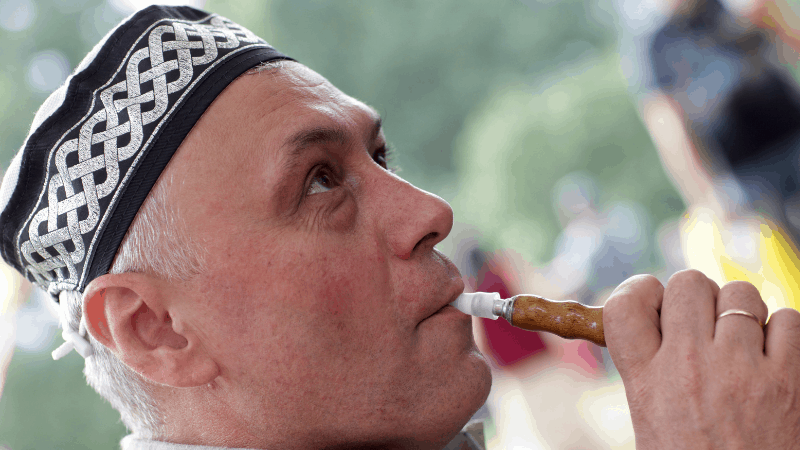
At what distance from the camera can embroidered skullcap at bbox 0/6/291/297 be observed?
1194 millimetres

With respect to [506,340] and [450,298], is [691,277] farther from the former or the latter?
[506,340]

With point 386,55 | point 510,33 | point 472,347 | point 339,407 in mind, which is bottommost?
point 339,407

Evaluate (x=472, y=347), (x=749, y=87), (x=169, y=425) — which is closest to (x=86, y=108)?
(x=169, y=425)

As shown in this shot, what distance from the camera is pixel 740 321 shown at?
93cm

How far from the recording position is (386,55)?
3406mm

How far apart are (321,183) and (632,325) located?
676 millimetres

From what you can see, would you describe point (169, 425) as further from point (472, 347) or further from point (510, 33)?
point (510, 33)

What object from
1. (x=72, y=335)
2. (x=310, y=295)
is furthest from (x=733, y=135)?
(x=72, y=335)

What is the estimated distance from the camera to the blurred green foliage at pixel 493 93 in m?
3.29

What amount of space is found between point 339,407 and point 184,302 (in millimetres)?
382

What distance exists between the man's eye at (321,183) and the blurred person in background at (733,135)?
2554mm

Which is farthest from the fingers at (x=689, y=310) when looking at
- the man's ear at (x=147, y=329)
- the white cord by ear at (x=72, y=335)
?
the white cord by ear at (x=72, y=335)

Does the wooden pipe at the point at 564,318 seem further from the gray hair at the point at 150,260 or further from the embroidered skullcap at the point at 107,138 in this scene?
the embroidered skullcap at the point at 107,138

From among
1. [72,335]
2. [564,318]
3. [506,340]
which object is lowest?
[506,340]
